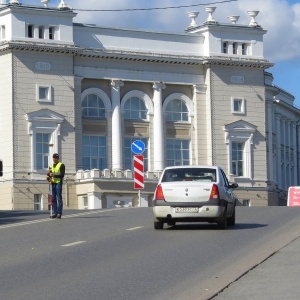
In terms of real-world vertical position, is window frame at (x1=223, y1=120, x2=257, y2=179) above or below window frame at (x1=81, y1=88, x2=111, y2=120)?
below

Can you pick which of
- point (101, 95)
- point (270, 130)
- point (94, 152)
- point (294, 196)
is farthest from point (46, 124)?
point (294, 196)

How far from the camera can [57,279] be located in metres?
19.8

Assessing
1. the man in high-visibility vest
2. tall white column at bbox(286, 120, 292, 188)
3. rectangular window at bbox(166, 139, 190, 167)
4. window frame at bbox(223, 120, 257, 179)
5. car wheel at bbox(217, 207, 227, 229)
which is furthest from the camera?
tall white column at bbox(286, 120, 292, 188)

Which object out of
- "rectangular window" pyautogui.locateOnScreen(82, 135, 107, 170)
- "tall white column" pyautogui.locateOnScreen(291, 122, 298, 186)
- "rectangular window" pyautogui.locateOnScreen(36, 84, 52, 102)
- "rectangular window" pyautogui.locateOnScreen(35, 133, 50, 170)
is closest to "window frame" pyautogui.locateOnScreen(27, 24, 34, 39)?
"rectangular window" pyautogui.locateOnScreen(36, 84, 52, 102)

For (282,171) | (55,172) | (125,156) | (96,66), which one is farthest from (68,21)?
(55,172)

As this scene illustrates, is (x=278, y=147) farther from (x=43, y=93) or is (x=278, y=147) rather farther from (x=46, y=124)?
(x=43, y=93)

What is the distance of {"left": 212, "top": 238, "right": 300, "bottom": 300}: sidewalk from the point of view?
54.4 feet

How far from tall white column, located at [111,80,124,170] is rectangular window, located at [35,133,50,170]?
5085mm

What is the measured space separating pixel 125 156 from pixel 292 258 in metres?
75.3

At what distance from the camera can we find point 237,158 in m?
101

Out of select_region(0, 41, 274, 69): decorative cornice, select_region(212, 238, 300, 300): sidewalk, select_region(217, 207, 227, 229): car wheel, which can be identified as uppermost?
select_region(0, 41, 274, 69): decorative cornice

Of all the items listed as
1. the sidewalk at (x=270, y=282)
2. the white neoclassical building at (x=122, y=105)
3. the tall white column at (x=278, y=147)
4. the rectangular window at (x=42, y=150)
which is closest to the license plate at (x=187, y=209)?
the sidewalk at (x=270, y=282)

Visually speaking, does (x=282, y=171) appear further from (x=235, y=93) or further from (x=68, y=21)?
(x=68, y=21)

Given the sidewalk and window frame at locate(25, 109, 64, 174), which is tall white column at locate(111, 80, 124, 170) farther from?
the sidewalk
